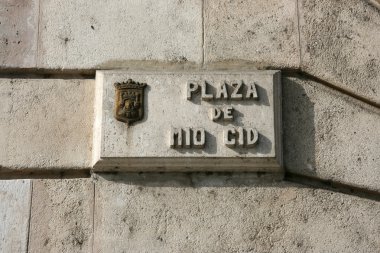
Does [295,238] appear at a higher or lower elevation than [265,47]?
lower

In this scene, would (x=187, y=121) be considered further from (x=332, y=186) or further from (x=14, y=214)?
(x=14, y=214)

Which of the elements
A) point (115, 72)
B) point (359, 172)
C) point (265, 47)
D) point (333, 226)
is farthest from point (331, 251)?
point (115, 72)

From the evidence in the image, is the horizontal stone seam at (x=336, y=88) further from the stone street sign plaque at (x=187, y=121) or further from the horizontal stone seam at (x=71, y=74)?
the stone street sign plaque at (x=187, y=121)

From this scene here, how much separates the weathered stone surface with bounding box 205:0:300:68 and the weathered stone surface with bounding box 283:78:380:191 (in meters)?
0.23

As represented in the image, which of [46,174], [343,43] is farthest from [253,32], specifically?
[46,174]

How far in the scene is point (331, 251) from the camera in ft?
14.9

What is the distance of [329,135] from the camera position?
4.84m

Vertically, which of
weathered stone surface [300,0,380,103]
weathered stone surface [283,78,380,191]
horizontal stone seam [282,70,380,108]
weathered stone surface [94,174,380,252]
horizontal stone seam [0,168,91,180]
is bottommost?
weathered stone surface [94,174,380,252]

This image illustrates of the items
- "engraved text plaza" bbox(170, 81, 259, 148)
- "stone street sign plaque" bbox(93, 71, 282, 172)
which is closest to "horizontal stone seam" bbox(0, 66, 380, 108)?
"stone street sign plaque" bbox(93, 71, 282, 172)

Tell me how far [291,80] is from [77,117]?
148 centimetres

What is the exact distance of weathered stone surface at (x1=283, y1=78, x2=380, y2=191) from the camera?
4770mm

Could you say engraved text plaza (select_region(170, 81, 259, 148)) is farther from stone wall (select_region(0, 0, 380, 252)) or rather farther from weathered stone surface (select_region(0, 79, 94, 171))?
weathered stone surface (select_region(0, 79, 94, 171))

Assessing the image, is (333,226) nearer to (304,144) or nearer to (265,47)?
(304,144)

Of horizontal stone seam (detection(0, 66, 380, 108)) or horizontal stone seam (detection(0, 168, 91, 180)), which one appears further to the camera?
horizontal stone seam (detection(0, 66, 380, 108))
